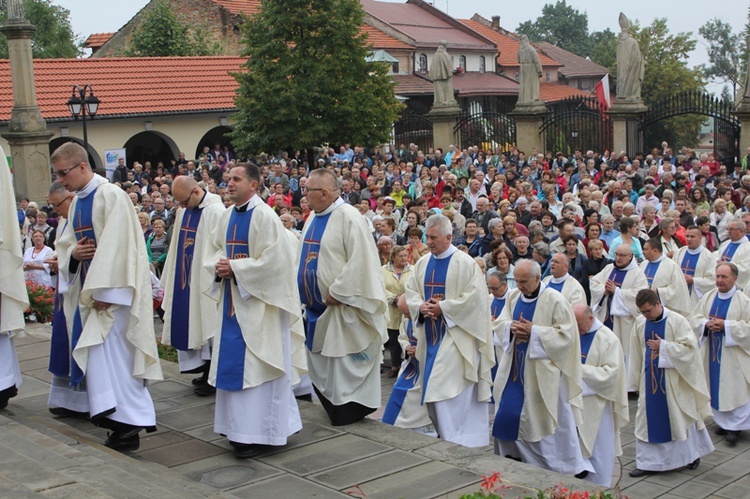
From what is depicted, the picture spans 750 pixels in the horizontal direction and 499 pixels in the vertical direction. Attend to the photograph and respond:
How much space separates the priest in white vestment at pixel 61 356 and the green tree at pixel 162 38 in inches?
1274

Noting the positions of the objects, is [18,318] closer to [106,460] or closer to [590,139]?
[106,460]

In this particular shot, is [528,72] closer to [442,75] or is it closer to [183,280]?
[442,75]

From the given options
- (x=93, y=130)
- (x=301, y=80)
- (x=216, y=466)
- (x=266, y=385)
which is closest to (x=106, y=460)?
(x=216, y=466)

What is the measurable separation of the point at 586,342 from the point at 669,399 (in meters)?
1.05

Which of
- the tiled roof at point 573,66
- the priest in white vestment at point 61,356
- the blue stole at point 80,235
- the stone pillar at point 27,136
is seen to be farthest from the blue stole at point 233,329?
the tiled roof at point 573,66

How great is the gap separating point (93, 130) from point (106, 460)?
920 inches

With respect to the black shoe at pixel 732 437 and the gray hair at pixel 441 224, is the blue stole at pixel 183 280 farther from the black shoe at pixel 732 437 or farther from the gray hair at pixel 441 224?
the black shoe at pixel 732 437

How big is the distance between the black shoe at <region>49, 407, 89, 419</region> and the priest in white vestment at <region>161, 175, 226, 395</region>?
1.14 metres

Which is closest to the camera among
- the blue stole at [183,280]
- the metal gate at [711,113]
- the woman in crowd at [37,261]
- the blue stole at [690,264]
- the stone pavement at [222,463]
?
the stone pavement at [222,463]

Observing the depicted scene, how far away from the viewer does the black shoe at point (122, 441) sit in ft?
20.1

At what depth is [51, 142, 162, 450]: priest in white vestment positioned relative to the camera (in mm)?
6012

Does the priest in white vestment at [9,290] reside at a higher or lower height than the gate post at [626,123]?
lower

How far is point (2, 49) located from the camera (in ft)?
151

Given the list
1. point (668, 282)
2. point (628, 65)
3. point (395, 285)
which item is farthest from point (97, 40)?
point (668, 282)
